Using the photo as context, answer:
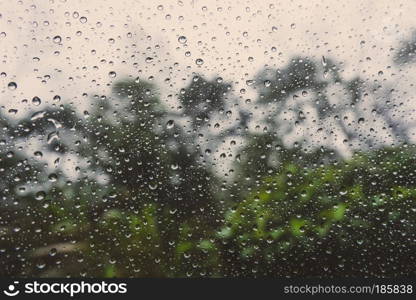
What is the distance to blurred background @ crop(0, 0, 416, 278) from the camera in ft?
3.02

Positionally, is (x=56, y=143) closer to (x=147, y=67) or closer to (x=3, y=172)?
(x=3, y=172)

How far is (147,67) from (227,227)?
54cm

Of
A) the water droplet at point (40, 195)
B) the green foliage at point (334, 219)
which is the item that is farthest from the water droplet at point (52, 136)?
the green foliage at point (334, 219)

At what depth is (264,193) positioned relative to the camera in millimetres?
989

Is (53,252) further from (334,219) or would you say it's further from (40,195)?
(334,219)

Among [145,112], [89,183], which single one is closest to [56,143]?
[89,183]

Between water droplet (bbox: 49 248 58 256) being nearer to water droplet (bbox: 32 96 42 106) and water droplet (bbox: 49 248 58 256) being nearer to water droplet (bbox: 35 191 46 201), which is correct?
water droplet (bbox: 35 191 46 201)

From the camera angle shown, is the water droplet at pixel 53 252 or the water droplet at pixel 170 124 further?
the water droplet at pixel 170 124

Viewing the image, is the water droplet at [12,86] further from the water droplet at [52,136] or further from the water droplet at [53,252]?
the water droplet at [53,252]

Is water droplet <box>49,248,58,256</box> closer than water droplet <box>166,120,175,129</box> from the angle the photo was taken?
Yes

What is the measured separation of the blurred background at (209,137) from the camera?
92cm

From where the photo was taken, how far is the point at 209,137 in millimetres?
1010

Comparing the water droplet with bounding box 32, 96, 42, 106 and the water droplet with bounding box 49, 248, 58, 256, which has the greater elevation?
the water droplet with bounding box 32, 96, 42, 106

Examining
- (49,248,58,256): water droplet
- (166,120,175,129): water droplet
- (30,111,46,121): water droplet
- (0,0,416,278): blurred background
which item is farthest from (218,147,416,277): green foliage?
(30,111,46,121): water droplet
